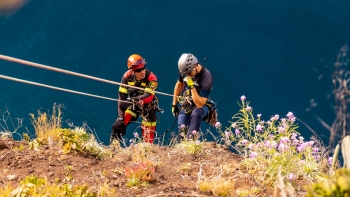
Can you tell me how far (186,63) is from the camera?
5.78 m

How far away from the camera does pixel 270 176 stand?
361 centimetres

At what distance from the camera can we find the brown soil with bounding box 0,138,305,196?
3.62 m

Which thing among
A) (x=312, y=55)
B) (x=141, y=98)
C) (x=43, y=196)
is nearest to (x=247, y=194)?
(x=43, y=196)

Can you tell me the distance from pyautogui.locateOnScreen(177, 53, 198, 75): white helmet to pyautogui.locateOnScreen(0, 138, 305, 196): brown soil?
1.25 m

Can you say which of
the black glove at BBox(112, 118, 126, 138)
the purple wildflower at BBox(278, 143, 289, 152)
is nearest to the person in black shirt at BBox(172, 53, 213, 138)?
the black glove at BBox(112, 118, 126, 138)

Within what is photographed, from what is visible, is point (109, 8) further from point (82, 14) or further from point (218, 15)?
point (218, 15)

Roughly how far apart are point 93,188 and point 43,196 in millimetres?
512

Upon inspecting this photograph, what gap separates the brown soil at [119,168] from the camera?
11.9 ft

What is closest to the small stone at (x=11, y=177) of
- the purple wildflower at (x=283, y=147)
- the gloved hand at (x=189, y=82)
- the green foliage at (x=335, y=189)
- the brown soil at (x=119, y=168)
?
the brown soil at (x=119, y=168)

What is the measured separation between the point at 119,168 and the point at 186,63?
2022 millimetres

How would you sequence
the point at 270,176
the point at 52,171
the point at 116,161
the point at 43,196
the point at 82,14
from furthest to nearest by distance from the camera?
1. the point at 82,14
2. the point at 116,161
3. the point at 52,171
4. the point at 270,176
5. the point at 43,196

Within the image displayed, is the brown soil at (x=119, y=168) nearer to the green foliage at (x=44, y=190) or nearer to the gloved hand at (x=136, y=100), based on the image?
the green foliage at (x=44, y=190)

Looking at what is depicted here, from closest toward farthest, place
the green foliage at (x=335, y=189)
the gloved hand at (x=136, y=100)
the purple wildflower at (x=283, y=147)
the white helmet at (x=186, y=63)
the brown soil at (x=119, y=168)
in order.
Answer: the green foliage at (x=335, y=189)
the purple wildflower at (x=283, y=147)
the brown soil at (x=119, y=168)
the white helmet at (x=186, y=63)
the gloved hand at (x=136, y=100)

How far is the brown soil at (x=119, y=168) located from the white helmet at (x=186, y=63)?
1.25 m
